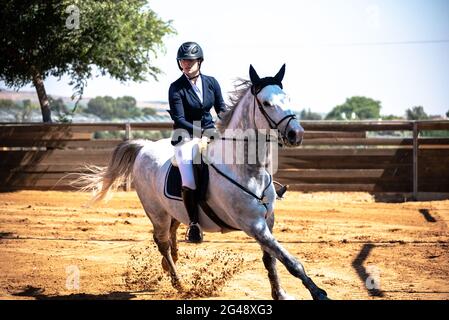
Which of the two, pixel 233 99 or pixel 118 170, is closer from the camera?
pixel 233 99

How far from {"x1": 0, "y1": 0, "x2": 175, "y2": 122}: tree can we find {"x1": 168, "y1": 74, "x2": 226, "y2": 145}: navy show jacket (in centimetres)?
999

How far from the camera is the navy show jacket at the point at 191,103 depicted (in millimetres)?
6922

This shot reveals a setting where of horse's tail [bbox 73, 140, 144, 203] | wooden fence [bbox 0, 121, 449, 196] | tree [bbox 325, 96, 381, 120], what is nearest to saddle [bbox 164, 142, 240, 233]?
horse's tail [bbox 73, 140, 144, 203]

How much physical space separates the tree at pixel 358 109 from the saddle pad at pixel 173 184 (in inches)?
2062

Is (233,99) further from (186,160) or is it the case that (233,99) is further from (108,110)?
(108,110)

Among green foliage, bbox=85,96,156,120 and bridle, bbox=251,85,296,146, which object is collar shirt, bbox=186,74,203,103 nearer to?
bridle, bbox=251,85,296,146

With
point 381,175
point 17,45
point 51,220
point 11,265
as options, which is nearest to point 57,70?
point 17,45

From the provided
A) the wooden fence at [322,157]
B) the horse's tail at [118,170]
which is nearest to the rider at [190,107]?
the horse's tail at [118,170]

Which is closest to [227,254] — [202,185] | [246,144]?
[202,185]

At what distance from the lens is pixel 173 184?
7.33m

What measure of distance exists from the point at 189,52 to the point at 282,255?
8.37 ft

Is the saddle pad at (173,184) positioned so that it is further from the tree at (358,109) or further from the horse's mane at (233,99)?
the tree at (358,109)

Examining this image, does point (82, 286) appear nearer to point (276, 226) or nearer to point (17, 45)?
point (276, 226)

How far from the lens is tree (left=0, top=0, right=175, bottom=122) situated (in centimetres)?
1733
